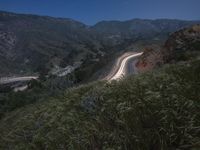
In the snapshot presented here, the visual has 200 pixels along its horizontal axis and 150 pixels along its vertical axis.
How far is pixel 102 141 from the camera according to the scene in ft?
17.5

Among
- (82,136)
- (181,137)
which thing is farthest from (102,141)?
(181,137)

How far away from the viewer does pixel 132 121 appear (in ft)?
17.3

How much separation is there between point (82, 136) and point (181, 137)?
1561mm

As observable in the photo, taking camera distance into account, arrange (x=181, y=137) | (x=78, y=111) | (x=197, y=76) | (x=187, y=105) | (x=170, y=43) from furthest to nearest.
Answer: (x=170, y=43), (x=78, y=111), (x=197, y=76), (x=187, y=105), (x=181, y=137)

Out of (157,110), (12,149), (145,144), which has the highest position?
(157,110)

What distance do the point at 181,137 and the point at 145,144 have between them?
488 mm

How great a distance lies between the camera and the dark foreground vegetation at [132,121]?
4.73m

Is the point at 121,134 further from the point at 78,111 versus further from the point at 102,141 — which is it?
the point at 78,111

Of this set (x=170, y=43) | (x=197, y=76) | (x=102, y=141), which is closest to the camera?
(x=102, y=141)

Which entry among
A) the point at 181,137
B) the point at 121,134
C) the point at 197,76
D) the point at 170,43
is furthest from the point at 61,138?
the point at 170,43

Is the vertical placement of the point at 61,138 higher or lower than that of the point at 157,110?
lower

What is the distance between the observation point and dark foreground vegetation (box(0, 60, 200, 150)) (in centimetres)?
473

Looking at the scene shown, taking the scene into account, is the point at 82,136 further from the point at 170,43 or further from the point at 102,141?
the point at 170,43

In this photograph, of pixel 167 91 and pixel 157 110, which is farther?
pixel 167 91
